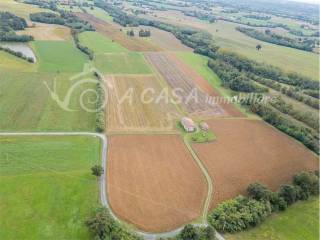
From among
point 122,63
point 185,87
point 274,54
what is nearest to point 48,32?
point 122,63

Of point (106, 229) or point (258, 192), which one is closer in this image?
point (106, 229)

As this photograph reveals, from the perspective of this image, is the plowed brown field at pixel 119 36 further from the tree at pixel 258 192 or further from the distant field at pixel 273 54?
the tree at pixel 258 192

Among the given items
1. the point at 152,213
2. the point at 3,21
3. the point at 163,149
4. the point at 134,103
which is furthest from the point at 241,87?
the point at 3,21

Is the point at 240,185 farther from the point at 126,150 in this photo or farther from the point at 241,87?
the point at 241,87

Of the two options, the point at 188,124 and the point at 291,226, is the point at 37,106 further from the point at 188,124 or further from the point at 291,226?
the point at 291,226

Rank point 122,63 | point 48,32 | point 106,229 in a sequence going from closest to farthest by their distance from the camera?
point 106,229, point 122,63, point 48,32
